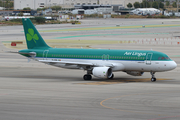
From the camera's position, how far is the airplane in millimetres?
39594

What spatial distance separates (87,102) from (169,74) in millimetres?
22881

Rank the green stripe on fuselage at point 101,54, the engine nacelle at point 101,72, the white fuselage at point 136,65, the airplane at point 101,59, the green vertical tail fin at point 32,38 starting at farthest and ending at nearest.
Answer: the green vertical tail fin at point 32,38 → the green stripe on fuselage at point 101,54 → the airplane at point 101,59 → the engine nacelle at point 101,72 → the white fuselage at point 136,65

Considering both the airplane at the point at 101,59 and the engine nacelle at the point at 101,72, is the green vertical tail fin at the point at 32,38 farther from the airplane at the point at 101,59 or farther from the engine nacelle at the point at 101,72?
the engine nacelle at the point at 101,72

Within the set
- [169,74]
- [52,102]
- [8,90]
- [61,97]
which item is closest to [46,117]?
[52,102]

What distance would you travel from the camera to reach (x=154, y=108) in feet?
81.0

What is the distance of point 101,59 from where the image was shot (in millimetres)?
41656

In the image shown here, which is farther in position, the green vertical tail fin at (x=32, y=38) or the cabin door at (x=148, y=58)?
the green vertical tail fin at (x=32, y=38)

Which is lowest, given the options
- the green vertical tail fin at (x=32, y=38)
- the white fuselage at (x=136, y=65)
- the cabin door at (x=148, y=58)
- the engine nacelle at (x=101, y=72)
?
the engine nacelle at (x=101, y=72)

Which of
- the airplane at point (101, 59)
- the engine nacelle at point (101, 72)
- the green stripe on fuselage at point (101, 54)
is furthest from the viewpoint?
the green stripe on fuselage at point (101, 54)

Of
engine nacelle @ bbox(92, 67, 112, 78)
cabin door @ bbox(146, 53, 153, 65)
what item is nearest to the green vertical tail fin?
engine nacelle @ bbox(92, 67, 112, 78)

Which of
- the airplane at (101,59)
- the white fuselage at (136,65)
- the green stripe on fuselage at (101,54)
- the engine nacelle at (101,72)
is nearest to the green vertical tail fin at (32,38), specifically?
the airplane at (101,59)

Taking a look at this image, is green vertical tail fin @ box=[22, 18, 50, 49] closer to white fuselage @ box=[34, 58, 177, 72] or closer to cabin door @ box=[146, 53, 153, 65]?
white fuselage @ box=[34, 58, 177, 72]

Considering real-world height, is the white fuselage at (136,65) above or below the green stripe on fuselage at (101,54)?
below

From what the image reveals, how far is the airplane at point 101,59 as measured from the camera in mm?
39594
